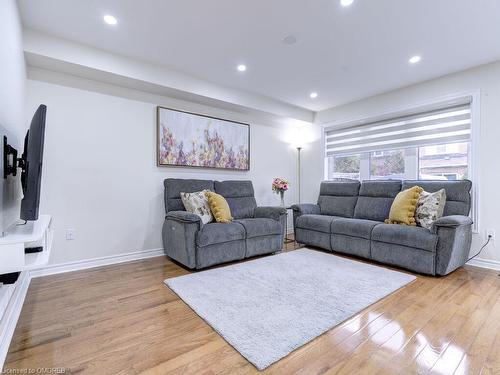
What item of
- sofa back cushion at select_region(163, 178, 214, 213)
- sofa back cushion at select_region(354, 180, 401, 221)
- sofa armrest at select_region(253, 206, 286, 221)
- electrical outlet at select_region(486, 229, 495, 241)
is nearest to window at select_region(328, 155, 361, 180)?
sofa back cushion at select_region(354, 180, 401, 221)

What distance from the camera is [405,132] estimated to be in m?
3.85

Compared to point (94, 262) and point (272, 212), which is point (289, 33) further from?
point (94, 262)

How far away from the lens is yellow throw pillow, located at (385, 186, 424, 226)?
3.05 meters

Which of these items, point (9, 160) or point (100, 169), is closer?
point (9, 160)

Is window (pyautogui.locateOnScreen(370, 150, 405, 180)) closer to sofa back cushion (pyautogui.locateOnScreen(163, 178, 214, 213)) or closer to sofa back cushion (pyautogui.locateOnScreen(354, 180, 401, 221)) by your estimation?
sofa back cushion (pyautogui.locateOnScreen(354, 180, 401, 221))

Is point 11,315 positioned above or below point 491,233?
below

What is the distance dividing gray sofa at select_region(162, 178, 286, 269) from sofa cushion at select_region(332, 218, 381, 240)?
69 centimetres

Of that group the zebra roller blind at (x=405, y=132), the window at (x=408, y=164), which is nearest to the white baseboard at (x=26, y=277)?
the window at (x=408, y=164)

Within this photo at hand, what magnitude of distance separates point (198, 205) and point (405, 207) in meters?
2.43

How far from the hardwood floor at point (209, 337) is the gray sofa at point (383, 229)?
15.5 inches

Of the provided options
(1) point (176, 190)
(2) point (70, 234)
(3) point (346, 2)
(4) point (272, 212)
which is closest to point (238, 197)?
(4) point (272, 212)

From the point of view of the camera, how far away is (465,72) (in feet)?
10.4

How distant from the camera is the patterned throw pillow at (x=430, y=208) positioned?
9.48 feet

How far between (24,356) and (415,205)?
3598 millimetres
